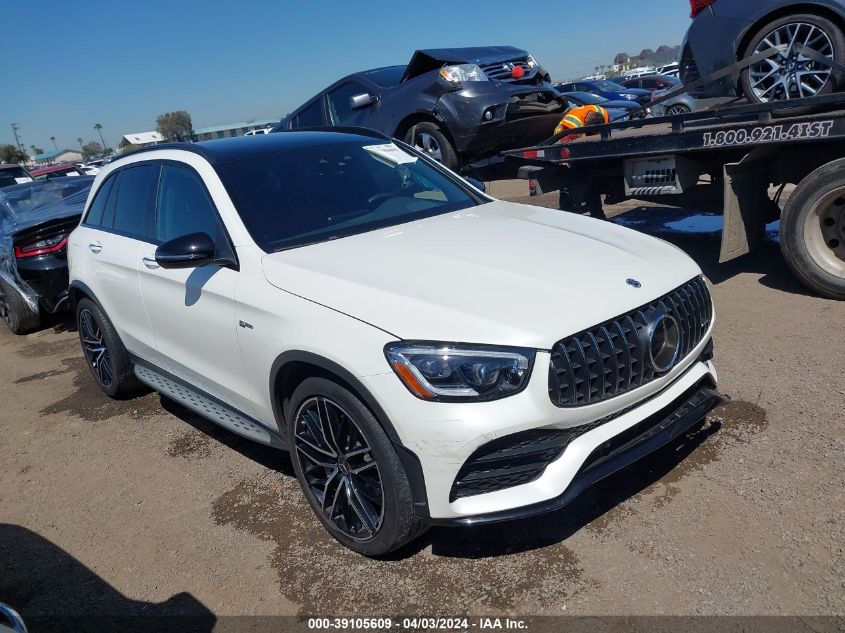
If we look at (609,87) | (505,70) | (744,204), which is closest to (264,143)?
(744,204)

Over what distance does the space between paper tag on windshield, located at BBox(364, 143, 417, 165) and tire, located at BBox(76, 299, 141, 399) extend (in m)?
2.23

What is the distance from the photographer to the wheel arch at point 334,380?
2.50 meters

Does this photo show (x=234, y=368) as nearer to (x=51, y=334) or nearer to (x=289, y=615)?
(x=289, y=615)

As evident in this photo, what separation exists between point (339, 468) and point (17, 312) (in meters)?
5.97

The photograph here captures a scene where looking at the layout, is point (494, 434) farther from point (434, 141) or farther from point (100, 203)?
Answer: point (434, 141)

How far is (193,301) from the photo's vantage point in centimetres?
350

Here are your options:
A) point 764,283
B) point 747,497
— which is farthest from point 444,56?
point 747,497

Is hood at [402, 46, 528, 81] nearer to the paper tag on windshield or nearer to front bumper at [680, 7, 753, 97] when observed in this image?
front bumper at [680, 7, 753, 97]

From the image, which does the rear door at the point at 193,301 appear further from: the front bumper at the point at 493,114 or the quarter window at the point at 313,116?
the quarter window at the point at 313,116

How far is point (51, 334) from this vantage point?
761 cm

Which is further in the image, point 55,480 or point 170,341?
point 55,480

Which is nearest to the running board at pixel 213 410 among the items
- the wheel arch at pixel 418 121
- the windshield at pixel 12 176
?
the wheel arch at pixel 418 121

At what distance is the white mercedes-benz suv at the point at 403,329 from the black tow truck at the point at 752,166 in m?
2.16

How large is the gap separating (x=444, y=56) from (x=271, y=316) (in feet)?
19.8
